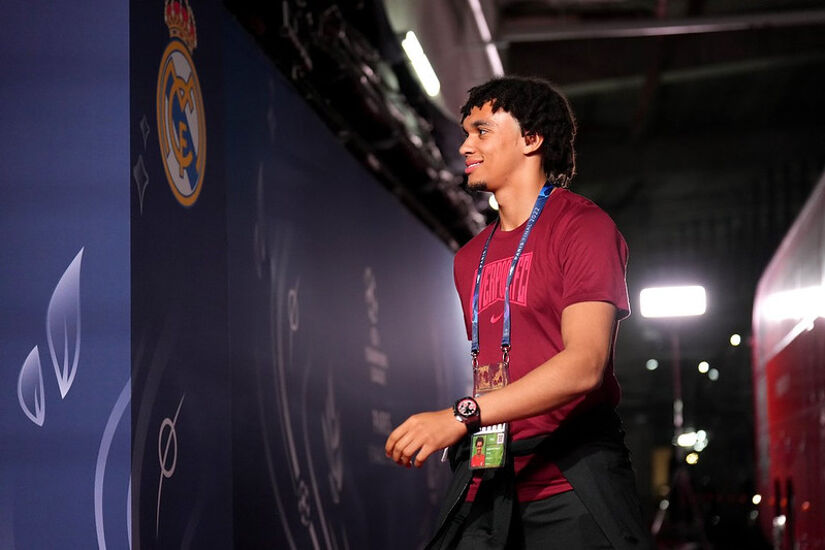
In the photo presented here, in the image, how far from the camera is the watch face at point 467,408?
2090mm

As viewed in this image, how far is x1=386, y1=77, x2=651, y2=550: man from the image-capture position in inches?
83.1

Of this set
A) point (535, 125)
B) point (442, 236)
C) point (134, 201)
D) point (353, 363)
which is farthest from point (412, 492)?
point (535, 125)

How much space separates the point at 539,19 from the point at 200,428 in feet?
21.1

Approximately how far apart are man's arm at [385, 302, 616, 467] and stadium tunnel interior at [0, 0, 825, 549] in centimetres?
138

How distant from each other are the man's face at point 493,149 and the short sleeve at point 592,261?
0.90 feet

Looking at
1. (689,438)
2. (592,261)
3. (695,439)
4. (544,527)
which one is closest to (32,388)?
(544,527)

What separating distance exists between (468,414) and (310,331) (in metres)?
3.35

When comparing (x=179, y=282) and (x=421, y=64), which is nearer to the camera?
(x=179, y=282)

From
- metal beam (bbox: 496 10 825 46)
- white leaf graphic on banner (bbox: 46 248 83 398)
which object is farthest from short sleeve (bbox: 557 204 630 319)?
metal beam (bbox: 496 10 825 46)

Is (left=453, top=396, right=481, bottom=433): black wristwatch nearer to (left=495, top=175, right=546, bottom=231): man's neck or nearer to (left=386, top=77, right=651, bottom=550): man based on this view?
(left=386, top=77, right=651, bottom=550): man

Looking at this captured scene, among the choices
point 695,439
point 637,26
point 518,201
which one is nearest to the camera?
point 518,201

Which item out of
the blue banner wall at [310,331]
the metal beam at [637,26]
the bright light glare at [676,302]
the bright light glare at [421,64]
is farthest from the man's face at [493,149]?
the bright light glare at [676,302]

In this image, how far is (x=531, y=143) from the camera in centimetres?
256

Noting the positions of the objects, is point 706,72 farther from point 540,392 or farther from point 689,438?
point 540,392
